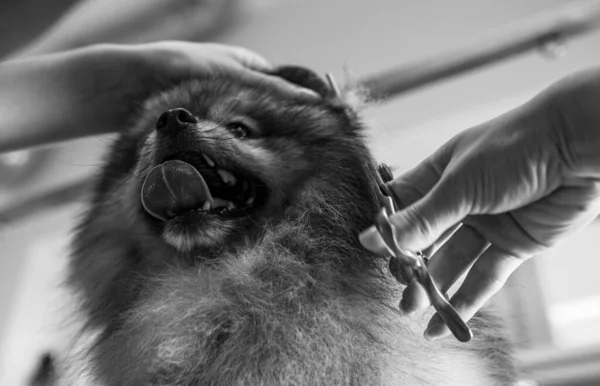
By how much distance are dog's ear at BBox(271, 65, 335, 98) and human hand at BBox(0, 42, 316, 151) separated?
0.02 metres

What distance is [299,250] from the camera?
25.5 inches

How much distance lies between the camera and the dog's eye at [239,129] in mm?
A: 725

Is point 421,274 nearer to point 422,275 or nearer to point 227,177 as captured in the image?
point 422,275

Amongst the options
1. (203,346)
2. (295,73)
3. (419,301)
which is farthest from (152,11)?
(419,301)

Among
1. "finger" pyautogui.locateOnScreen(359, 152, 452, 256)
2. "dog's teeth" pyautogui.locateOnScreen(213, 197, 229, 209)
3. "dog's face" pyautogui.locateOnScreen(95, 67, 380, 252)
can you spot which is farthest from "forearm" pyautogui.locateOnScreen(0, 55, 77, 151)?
"finger" pyautogui.locateOnScreen(359, 152, 452, 256)

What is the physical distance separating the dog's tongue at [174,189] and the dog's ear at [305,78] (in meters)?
0.30

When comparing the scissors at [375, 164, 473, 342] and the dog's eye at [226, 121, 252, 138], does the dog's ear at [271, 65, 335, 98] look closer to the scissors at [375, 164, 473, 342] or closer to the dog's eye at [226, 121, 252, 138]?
the dog's eye at [226, 121, 252, 138]

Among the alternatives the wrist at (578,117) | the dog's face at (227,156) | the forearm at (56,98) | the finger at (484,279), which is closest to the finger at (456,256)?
the finger at (484,279)

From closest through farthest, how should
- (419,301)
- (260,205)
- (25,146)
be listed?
(419,301) → (260,205) → (25,146)

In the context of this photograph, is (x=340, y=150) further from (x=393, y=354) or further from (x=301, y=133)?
(x=393, y=354)

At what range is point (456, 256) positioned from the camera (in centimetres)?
48

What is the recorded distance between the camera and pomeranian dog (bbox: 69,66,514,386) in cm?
56

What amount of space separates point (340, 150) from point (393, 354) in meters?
0.31

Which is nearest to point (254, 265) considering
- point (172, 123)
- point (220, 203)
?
point (220, 203)
